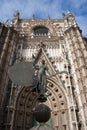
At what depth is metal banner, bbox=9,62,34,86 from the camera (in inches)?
154

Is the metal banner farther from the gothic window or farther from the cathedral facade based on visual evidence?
the gothic window

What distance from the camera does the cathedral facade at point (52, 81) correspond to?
9.84m

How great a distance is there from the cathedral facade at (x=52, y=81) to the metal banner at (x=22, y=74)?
345cm

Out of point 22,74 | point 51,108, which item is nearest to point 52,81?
point 51,108

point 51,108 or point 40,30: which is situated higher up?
point 40,30

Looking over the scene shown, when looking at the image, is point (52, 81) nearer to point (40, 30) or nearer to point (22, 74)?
point (40, 30)

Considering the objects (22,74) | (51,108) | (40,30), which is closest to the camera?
(22,74)

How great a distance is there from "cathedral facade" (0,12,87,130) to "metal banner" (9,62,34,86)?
3453 millimetres

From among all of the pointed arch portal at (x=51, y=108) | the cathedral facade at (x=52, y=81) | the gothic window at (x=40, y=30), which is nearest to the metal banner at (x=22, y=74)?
the cathedral facade at (x=52, y=81)

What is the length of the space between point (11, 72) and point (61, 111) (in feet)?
23.5

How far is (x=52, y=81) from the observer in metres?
11.7

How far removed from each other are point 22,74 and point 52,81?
25.8 feet

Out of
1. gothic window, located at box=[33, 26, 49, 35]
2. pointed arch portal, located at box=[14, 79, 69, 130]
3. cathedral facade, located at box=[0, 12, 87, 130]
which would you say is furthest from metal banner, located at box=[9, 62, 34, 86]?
gothic window, located at box=[33, 26, 49, 35]

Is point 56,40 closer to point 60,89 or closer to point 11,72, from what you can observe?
point 60,89
